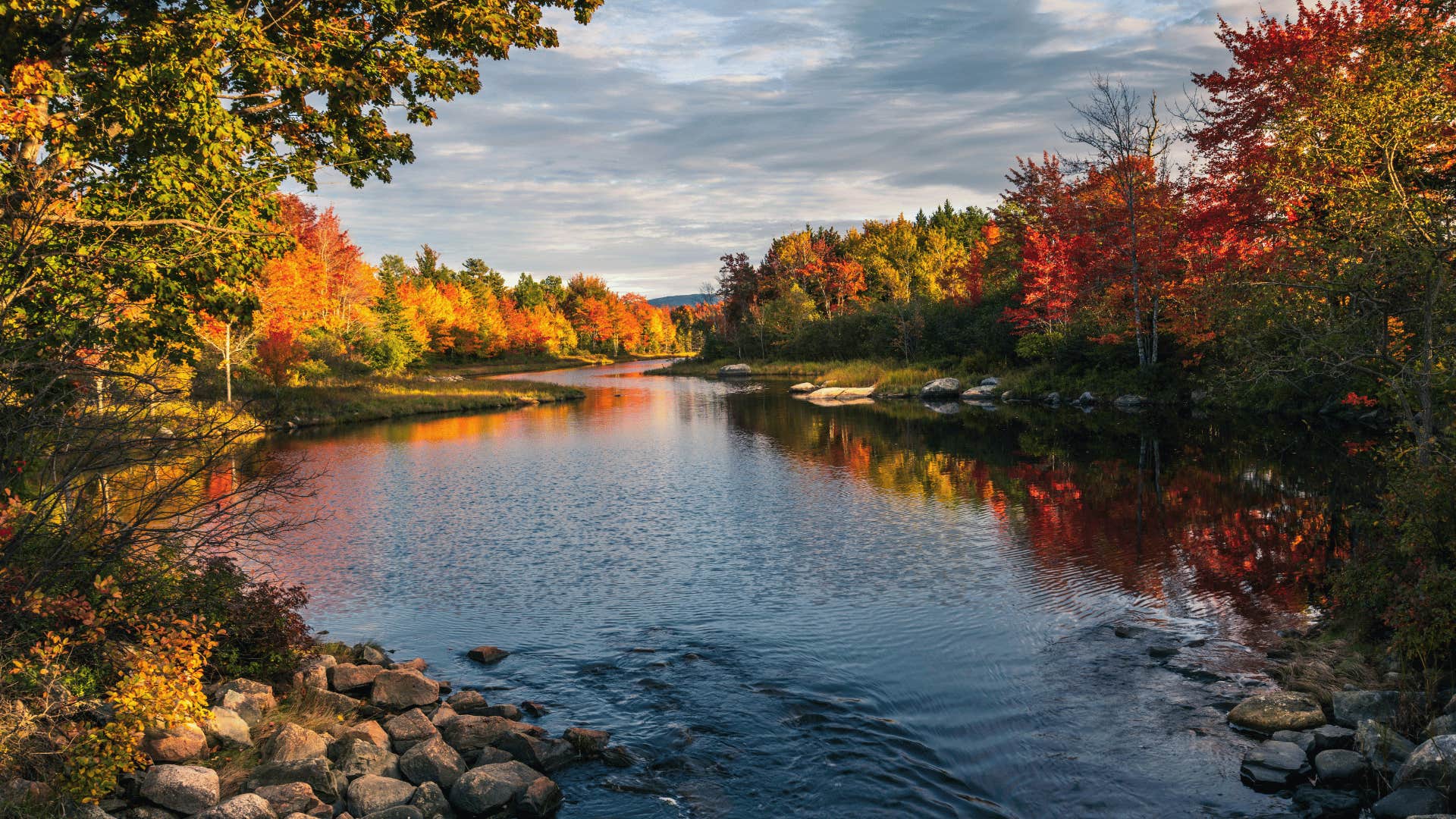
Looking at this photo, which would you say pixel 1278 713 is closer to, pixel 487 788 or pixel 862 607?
pixel 862 607

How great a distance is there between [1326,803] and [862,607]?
7015 millimetres

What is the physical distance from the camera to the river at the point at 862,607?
8.73 m

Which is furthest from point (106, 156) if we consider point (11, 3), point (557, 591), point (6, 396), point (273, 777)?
point (557, 591)

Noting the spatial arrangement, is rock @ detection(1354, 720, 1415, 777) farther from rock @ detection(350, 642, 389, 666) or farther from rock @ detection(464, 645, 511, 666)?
rock @ detection(350, 642, 389, 666)

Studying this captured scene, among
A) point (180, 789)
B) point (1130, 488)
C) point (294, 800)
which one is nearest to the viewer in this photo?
point (180, 789)

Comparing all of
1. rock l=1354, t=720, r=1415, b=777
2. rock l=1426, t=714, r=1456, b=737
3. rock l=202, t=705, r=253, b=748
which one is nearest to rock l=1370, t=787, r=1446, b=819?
rock l=1354, t=720, r=1415, b=777

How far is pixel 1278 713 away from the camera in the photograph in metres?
9.11

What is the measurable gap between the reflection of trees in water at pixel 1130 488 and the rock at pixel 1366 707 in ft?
14.6

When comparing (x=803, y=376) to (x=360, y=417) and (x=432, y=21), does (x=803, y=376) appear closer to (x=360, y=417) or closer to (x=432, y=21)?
(x=360, y=417)

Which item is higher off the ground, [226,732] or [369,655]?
[226,732]

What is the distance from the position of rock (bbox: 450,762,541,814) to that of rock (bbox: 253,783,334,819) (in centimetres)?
109

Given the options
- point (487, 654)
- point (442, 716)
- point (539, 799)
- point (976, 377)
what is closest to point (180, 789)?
point (442, 716)

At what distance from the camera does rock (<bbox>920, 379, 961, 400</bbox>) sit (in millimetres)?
52312

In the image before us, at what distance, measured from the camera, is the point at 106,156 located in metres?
10.8
